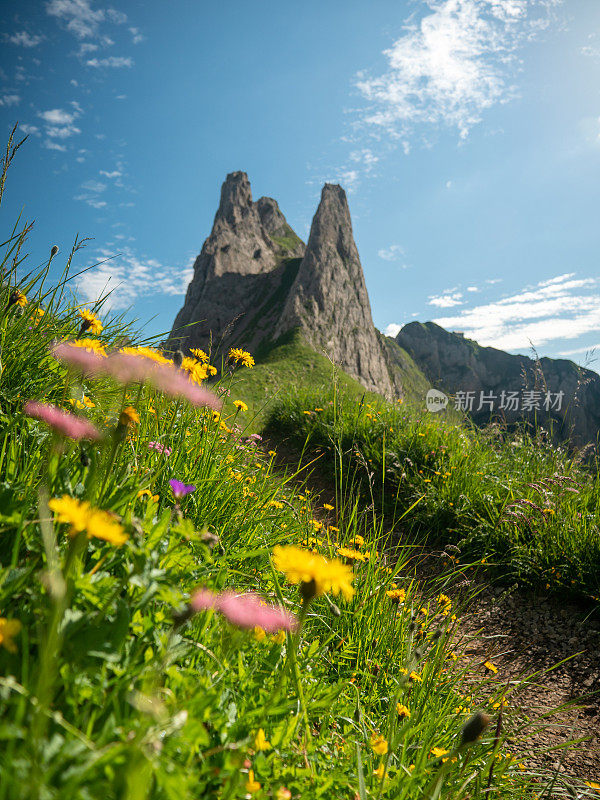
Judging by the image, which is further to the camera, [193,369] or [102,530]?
[193,369]

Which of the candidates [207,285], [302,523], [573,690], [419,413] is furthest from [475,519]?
[207,285]

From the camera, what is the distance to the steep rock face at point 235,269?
61.8 metres

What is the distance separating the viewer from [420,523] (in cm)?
449

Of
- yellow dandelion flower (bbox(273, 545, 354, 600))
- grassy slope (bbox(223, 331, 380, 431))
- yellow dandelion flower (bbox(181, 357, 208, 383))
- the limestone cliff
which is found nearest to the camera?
yellow dandelion flower (bbox(273, 545, 354, 600))

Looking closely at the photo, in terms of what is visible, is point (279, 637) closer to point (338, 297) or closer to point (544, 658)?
point (544, 658)

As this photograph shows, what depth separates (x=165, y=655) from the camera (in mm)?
824

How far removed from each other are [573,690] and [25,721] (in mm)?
3456

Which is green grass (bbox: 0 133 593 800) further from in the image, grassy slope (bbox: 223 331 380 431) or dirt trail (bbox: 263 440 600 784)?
grassy slope (bbox: 223 331 380 431)

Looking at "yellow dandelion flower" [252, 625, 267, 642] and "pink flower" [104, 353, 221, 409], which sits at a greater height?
"pink flower" [104, 353, 221, 409]

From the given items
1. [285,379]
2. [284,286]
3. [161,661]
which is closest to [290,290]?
[284,286]

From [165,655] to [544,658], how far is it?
135 inches

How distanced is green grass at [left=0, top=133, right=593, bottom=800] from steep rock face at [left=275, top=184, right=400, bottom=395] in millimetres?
35638

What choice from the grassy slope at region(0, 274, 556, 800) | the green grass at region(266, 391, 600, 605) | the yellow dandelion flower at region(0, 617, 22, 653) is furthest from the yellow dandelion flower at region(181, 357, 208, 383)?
the yellow dandelion flower at region(0, 617, 22, 653)

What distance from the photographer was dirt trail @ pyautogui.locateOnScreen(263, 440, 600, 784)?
236 cm
